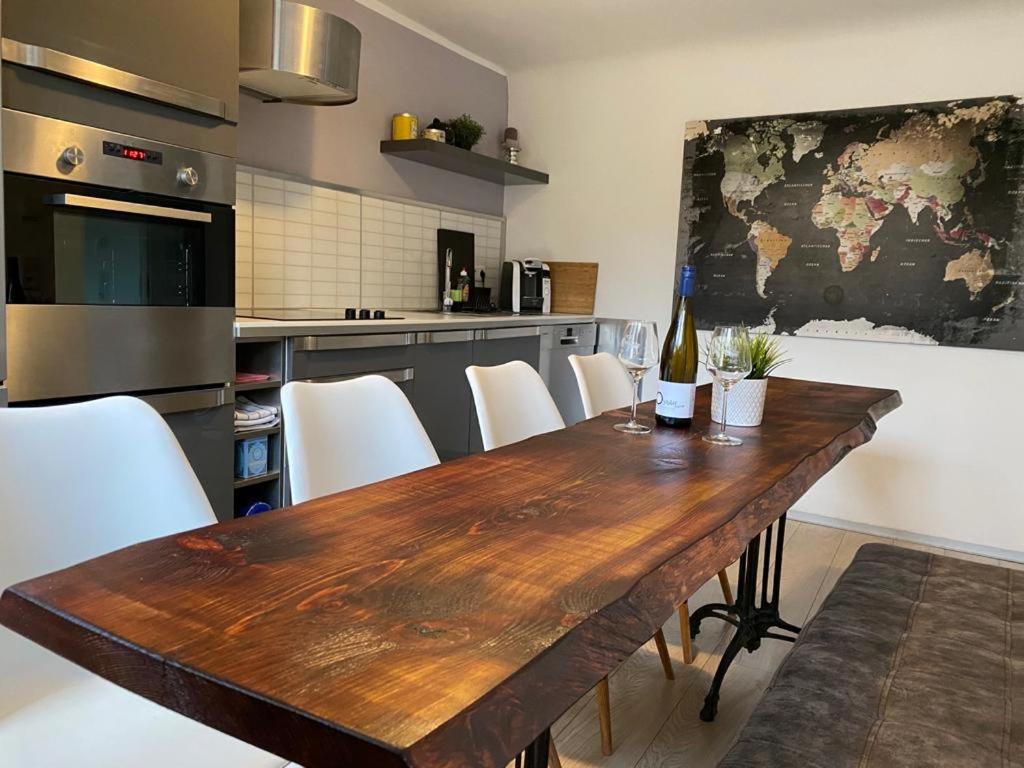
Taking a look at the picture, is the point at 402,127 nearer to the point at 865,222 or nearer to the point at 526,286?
the point at 526,286

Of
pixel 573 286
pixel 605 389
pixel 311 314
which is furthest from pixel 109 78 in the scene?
pixel 573 286

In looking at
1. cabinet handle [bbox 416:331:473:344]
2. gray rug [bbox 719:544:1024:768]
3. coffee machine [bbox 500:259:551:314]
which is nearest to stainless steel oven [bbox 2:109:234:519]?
cabinet handle [bbox 416:331:473:344]

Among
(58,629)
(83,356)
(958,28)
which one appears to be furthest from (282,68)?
(958,28)

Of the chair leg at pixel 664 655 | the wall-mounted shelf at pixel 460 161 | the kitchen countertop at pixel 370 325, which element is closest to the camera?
the chair leg at pixel 664 655

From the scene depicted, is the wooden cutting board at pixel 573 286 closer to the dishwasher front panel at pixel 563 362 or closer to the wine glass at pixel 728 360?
the dishwasher front panel at pixel 563 362

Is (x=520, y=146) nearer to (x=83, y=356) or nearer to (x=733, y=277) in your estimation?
(x=733, y=277)

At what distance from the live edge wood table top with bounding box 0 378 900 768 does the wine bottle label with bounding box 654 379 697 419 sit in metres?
0.56

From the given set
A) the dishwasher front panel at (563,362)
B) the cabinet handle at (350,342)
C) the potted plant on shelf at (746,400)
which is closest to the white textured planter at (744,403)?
the potted plant on shelf at (746,400)

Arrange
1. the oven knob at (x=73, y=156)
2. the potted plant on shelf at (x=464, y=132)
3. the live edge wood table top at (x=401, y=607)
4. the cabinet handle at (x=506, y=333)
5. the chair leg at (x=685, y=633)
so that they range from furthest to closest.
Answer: the potted plant on shelf at (x=464, y=132), the cabinet handle at (x=506, y=333), the chair leg at (x=685, y=633), the oven knob at (x=73, y=156), the live edge wood table top at (x=401, y=607)

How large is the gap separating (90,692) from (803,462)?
127 cm

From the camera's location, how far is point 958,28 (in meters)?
3.57

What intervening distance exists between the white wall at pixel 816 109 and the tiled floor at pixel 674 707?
130 centimetres

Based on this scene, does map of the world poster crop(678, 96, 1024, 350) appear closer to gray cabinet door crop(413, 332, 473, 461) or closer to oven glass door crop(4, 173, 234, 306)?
gray cabinet door crop(413, 332, 473, 461)

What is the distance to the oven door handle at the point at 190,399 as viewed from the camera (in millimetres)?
2273
